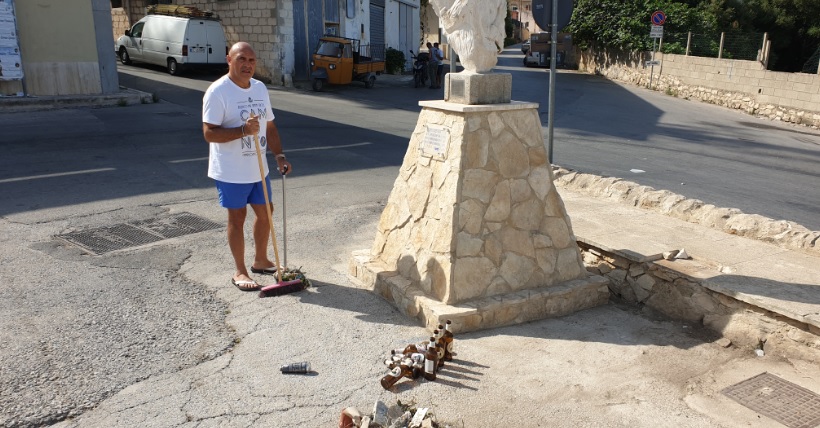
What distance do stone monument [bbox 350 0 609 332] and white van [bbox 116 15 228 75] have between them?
18.4 meters

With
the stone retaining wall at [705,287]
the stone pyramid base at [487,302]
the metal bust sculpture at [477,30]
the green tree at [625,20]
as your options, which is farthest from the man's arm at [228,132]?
the green tree at [625,20]

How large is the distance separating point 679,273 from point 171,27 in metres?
20.7

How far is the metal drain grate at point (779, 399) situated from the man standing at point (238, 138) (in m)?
3.64

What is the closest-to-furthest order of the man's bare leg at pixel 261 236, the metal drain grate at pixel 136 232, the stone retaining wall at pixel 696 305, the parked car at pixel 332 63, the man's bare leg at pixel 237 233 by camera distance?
the stone retaining wall at pixel 696 305
the man's bare leg at pixel 237 233
the man's bare leg at pixel 261 236
the metal drain grate at pixel 136 232
the parked car at pixel 332 63

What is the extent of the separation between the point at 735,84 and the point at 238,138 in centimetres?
2150

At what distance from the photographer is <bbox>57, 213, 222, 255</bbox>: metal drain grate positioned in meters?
6.32

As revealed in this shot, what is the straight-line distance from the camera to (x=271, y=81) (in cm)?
2308

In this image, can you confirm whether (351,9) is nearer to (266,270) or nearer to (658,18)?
(658,18)

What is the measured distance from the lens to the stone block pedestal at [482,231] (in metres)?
4.87

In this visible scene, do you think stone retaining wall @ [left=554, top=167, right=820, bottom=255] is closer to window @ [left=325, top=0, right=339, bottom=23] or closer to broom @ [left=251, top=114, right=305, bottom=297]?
broom @ [left=251, top=114, right=305, bottom=297]

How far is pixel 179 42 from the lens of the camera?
21516mm

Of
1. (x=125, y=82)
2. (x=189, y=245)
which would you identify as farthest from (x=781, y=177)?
(x=125, y=82)

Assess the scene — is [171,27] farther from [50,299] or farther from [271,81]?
[50,299]

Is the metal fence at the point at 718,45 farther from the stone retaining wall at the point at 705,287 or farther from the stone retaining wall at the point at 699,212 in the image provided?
the stone retaining wall at the point at 705,287
